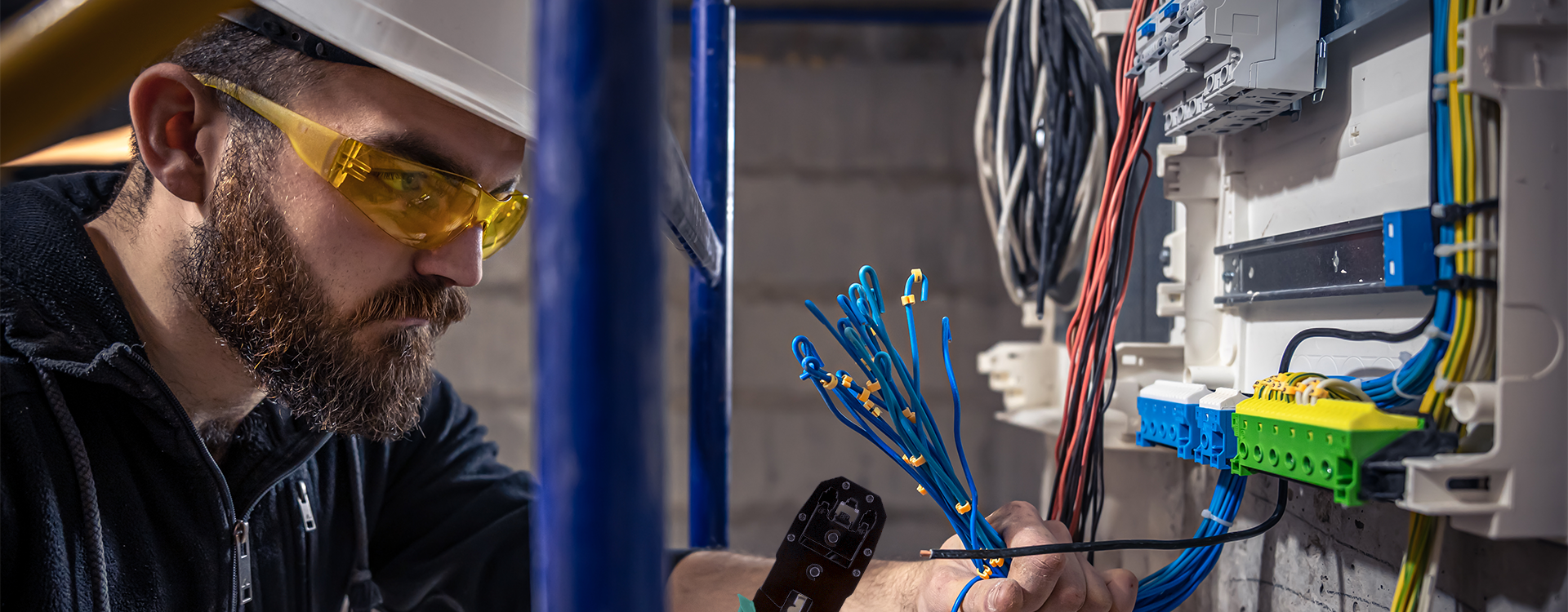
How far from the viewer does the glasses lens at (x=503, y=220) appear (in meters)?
0.75

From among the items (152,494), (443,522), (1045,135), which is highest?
(1045,135)

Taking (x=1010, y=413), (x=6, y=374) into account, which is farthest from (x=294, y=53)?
(x=1010, y=413)

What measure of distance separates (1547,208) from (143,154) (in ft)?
3.63

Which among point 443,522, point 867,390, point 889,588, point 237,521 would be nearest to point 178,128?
point 237,521

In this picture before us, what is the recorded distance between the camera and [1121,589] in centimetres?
60

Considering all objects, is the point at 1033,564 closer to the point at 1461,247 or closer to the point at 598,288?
the point at 1461,247

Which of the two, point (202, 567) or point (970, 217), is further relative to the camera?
point (970, 217)

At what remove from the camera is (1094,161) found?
99 cm

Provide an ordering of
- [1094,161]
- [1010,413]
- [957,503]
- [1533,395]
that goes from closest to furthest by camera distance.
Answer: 1. [1533,395]
2. [957,503]
3. [1094,161]
4. [1010,413]

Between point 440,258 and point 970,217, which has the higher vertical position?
point 970,217

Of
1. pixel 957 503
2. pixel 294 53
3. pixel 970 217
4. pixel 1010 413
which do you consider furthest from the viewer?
pixel 970 217

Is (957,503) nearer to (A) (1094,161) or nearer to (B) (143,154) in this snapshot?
(A) (1094,161)

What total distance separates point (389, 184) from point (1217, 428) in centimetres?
71

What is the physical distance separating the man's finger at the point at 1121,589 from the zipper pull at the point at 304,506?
0.86 meters
